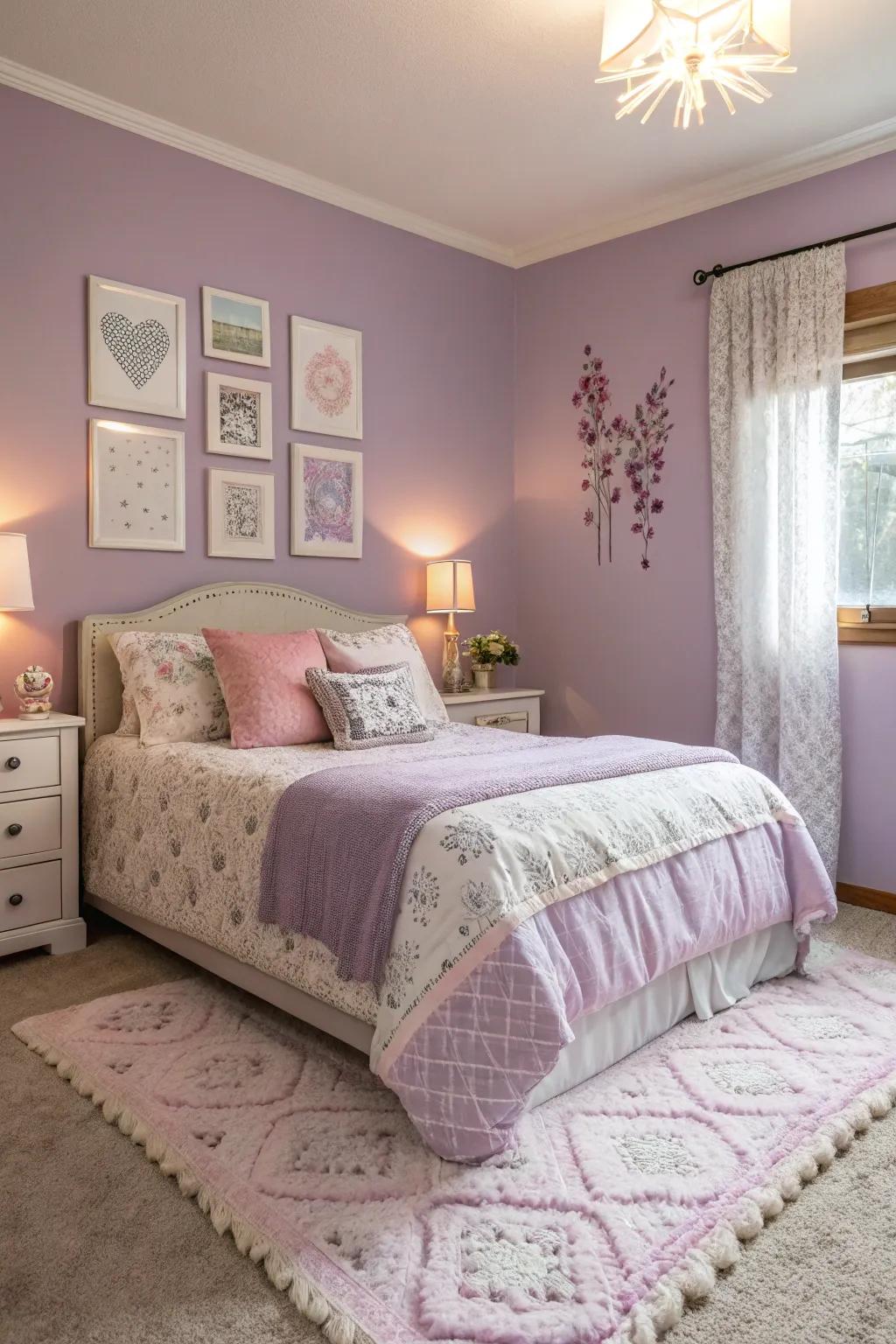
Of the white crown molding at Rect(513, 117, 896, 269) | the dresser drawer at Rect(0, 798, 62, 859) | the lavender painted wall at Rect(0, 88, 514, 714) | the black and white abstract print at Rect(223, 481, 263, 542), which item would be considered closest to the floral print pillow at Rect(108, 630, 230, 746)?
the lavender painted wall at Rect(0, 88, 514, 714)

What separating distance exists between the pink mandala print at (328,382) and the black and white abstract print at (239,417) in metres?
0.28

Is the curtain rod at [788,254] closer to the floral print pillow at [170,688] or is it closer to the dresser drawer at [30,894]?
the floral print pillow at [170,688]

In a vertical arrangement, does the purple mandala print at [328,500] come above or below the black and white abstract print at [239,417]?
below

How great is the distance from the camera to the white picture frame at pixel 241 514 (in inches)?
148

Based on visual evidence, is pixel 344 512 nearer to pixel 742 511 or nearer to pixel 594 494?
pixel 594 494

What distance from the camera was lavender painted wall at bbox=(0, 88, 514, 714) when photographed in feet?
10.7

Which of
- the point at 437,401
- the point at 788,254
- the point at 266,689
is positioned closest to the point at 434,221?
the point at 437,401

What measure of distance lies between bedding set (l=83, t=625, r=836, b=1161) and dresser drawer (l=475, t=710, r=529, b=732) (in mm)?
821

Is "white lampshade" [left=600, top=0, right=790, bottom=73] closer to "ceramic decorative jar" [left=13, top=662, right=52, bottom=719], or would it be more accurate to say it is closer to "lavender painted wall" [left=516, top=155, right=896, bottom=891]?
"lavender painted wall" [left=516, top=155, right=896, bottom=891]

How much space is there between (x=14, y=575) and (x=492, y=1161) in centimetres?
219

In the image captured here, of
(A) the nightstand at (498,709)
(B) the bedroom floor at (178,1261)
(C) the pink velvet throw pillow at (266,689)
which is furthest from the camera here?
(A) the nightstand at (498,709)

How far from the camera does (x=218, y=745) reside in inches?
123

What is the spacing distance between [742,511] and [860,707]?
908mm

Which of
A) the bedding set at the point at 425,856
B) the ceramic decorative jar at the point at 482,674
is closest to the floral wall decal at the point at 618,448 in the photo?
the ceramic decorative jar at the point at 482,674
